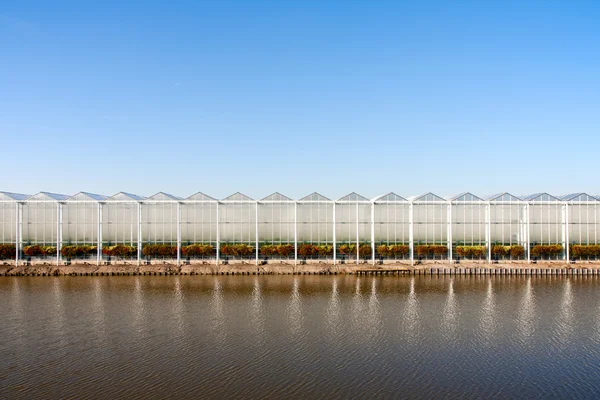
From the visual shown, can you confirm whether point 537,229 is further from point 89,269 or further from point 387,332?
point 89,269

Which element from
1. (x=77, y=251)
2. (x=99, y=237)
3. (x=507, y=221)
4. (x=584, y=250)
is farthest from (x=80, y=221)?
(x=584, y=250)

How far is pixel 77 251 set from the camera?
54.9m

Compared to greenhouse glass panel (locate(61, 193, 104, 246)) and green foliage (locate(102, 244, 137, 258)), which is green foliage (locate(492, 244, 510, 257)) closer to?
green foliage (locate(102, 244, 137, 258))

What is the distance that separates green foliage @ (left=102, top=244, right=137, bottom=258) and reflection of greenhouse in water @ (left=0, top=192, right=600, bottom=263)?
0.56 feet

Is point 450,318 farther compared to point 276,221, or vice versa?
point 276,221

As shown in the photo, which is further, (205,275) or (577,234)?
(577,234)

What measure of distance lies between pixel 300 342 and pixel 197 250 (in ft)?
106

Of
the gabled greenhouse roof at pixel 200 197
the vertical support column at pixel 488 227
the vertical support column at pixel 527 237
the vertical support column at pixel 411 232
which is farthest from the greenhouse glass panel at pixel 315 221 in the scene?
the vertical support column at pixel 527 237

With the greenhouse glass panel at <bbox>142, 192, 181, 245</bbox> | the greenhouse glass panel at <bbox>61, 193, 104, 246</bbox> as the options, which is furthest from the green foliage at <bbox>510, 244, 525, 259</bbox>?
the greenhouse glass panel at <bbox>61, 193, 104, 246</bbox>

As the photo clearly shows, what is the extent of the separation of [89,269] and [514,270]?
154ft

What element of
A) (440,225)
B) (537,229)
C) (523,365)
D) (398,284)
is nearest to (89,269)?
(398,284)

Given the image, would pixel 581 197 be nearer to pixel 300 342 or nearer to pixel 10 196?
pixel 300 342

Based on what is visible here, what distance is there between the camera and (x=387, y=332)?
27.2 metres

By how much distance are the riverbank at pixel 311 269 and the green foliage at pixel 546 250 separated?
148cm
